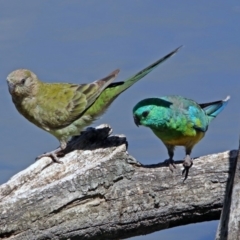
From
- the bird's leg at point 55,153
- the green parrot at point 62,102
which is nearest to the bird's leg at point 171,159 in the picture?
the bird's leg at point 55,153

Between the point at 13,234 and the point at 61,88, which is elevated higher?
the point at 61,88

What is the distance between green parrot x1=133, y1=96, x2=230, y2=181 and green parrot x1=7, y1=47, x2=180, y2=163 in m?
1.22

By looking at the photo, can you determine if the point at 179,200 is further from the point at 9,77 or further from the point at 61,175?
the point at 9,77

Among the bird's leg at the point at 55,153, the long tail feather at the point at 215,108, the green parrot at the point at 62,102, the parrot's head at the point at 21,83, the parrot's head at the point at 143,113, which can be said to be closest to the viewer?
the bird's leg at the point at 55,153

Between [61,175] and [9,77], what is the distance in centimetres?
257

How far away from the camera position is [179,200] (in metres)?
4.25

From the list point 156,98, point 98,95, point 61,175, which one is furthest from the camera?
point 98,95

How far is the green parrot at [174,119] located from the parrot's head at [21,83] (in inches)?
79.7

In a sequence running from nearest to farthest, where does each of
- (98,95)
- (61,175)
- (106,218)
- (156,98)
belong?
1. (106,218)
2. (61,175)
3. (156,98)
4. (98,95)

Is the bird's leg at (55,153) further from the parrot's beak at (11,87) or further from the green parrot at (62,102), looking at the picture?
the parrot's beak at (11,87)

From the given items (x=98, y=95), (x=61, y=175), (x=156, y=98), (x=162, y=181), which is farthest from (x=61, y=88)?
(x=162, y=181)

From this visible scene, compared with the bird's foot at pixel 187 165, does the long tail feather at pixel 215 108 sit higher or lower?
higher

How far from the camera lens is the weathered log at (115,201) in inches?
166

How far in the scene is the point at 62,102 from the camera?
6922 mm
